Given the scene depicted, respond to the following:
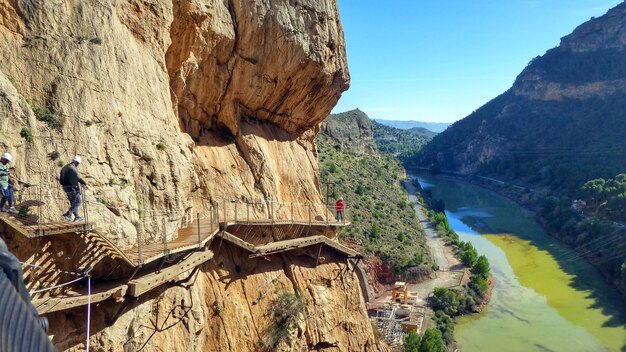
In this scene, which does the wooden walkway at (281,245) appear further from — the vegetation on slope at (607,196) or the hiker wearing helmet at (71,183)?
the vegetation on slope at (607,196)

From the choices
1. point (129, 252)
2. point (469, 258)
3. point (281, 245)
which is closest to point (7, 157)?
point (129, 252)

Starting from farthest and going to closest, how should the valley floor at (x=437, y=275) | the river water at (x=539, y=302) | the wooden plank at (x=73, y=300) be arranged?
the valley floor at (x=437, y=275) < the river water at (x=539, y=302) < the wooden plank at (x=73, y=300)

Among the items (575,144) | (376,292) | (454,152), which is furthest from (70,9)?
(454,152)

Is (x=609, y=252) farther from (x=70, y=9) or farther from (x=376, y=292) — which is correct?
(x=70, y=9)

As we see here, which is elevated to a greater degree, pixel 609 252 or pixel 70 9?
pixel 70 9

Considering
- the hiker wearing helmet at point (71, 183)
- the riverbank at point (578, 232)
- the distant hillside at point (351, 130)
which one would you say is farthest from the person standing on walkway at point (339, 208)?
the distant hillside at point (351, 130)

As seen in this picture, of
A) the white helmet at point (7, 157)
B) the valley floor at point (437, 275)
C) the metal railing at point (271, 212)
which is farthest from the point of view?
the valley floor at point (437, 275)

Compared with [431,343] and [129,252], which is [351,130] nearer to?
[431,343]
